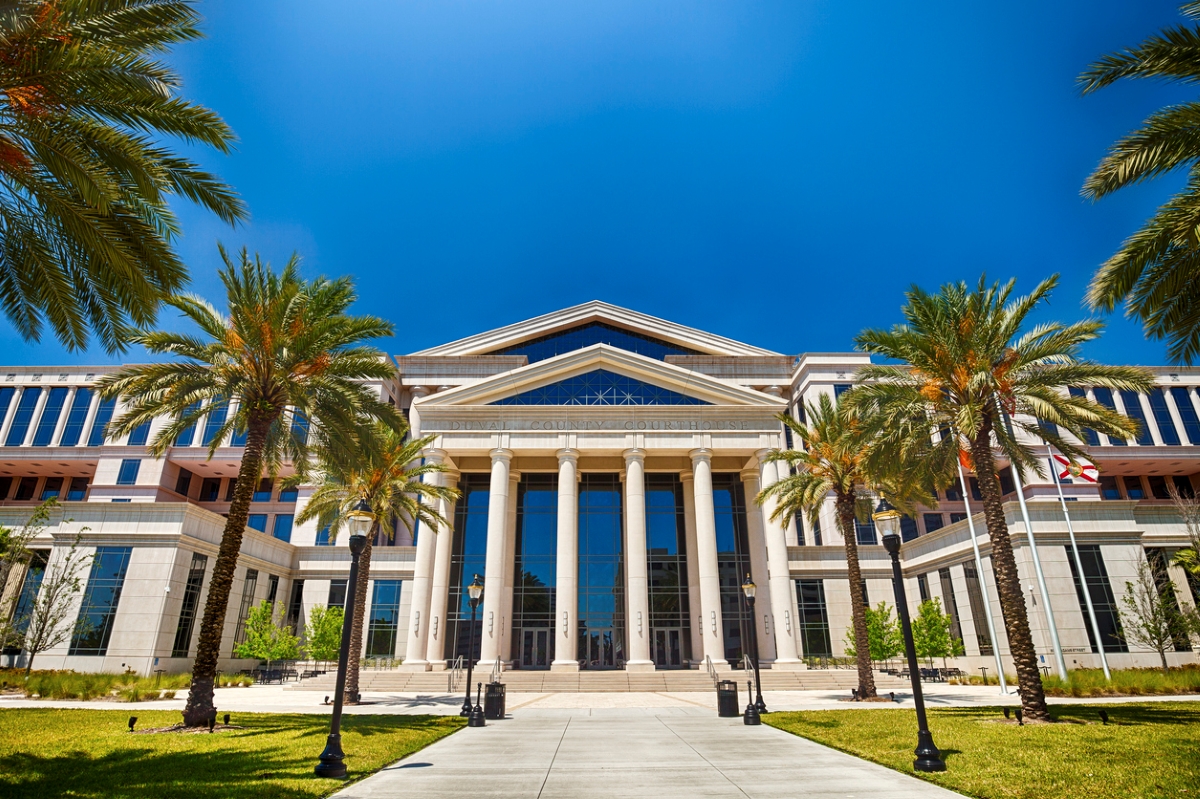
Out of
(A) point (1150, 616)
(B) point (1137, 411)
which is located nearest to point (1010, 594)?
(A) point (1150, 616)

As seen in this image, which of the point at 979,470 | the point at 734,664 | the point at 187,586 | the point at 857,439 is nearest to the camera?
the point at 979,470

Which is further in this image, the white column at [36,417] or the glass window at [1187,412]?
the white column at [36,417]

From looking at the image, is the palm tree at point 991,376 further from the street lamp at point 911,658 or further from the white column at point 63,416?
the white column at point 63,416

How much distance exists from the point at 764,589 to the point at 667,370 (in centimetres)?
1543

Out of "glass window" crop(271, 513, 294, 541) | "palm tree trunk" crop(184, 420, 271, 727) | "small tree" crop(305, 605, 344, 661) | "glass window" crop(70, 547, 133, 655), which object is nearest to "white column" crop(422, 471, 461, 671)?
"small tree" crop(305, 605, 344, 661)

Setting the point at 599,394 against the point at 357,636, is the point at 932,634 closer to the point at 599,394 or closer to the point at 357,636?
the point at 599,394

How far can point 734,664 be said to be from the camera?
3972 centimetres

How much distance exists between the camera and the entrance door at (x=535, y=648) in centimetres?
4212

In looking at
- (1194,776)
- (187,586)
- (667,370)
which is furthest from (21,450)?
(1194,776)

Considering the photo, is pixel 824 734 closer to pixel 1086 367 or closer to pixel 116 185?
pixel 1086 367

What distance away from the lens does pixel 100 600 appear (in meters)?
34.7

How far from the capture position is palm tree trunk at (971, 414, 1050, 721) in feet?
57.0

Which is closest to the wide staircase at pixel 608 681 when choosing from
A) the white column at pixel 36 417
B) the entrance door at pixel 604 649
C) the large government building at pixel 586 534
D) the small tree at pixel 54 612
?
the large government building at pixel 586 534

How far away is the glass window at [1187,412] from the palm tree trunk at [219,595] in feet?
222
